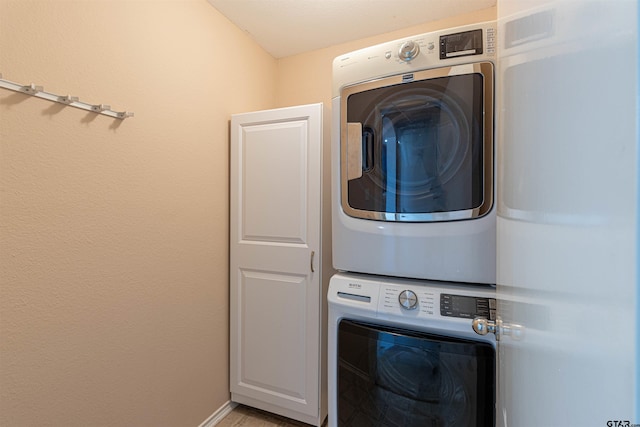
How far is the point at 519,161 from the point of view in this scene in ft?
1.40

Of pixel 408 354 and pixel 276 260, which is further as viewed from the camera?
pixel 276 260

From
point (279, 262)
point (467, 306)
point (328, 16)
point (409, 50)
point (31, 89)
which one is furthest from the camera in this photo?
point (328, 16)

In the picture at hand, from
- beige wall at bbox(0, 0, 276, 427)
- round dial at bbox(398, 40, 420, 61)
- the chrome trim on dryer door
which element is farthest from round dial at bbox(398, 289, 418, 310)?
beige wall at bbox(0, 0, 276, 427)

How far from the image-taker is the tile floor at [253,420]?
5.30 feet

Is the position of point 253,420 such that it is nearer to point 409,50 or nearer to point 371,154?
point 371,154

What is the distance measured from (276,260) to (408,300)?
0.81 meters

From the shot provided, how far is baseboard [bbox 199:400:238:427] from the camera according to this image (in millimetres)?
1580

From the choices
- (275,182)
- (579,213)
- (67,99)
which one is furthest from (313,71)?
(579,213)

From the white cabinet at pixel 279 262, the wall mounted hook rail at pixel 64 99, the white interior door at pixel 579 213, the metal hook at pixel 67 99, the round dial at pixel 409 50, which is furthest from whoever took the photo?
the white cabinet at pixel 279 262

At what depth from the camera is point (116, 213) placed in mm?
1131

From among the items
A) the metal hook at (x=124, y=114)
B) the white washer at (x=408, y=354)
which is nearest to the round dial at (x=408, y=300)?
the white washer at (x=408, y=354)

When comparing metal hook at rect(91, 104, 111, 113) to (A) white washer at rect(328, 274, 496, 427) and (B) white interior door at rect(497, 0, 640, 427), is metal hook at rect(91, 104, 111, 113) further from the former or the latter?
(B) white interior door at rect(497, 0, 640, 427)

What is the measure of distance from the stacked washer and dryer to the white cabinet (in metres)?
0.29

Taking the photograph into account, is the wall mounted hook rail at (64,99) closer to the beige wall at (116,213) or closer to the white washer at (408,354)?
the beige wall at (116,213)
